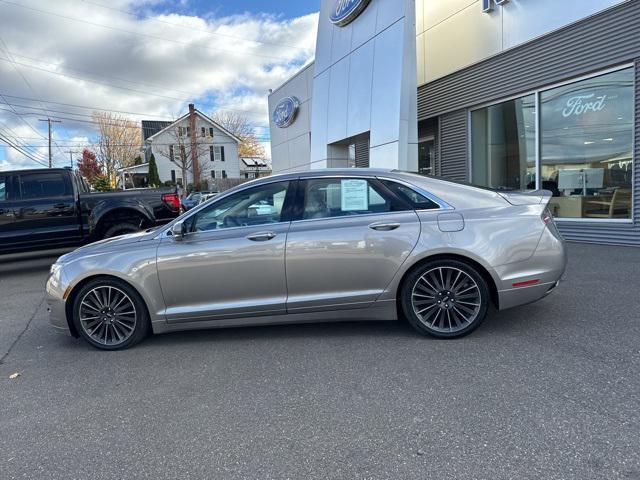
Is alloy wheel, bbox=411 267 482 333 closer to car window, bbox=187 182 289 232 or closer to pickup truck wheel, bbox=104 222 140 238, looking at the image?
car window, bbox=187 182 289 232

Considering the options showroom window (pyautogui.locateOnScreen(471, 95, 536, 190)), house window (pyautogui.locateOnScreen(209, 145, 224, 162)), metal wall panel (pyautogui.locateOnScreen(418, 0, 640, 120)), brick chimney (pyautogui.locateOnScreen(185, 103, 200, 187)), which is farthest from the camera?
house window (pyautogui.locateOnScreen(209, 145, 224, 162))

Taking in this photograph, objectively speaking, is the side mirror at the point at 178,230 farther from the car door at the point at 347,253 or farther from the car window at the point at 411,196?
the car window at the point at 411,196

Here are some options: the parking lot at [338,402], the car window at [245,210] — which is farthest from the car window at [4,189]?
the car window at [245,210]

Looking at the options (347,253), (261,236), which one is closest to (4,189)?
(261,236)

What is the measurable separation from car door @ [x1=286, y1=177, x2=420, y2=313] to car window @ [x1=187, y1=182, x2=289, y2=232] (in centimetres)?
28

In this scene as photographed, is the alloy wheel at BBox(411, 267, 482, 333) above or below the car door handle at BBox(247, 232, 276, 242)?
below

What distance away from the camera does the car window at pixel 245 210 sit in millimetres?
4508

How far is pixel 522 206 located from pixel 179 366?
10.9 feet

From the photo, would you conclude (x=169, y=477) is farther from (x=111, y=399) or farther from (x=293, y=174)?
(x=293, y=174)

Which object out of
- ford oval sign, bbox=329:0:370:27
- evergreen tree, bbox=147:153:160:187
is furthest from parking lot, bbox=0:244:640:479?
evergreen tree, bbox=147:153:160:187

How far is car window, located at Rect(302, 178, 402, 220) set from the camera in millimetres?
4453

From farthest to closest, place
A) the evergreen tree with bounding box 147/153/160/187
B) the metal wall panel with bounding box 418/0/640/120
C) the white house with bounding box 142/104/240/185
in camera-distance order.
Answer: the white house with bounding box 142/104/240/185 → the evergreen tree with bounding box 147/153/160/187 → the metal wall panel with bounding box 418/0/640/120

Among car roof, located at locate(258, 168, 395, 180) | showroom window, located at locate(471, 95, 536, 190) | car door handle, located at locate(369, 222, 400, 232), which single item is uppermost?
showroom window, located at locate(471, 95, 536, 190)

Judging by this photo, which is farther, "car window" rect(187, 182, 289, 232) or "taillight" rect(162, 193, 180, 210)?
"taillight" rect(162, 193, 180, 210)
